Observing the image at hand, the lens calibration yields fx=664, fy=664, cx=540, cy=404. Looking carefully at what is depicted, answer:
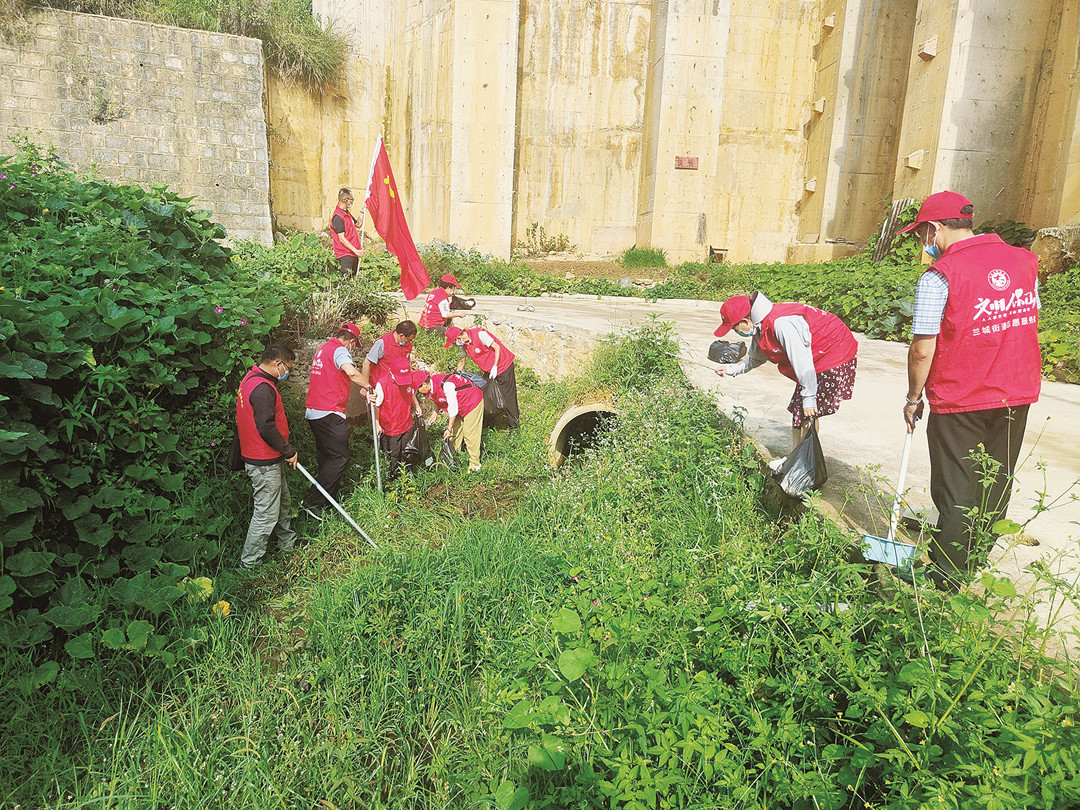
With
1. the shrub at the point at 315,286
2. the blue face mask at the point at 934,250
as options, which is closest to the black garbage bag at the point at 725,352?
the blue face mask at the point at 934,250

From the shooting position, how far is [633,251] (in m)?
15.8

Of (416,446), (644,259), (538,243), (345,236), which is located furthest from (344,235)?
(538,243)

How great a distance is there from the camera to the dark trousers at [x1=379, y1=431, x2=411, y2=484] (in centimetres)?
644

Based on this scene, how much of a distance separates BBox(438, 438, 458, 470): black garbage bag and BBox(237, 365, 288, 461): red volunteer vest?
7.33 ft

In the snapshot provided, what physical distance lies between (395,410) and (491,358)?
1281mm

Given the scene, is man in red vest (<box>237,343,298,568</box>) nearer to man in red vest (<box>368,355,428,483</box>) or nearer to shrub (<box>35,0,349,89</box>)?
man in red vest (<box>368,355,428,483</box>)

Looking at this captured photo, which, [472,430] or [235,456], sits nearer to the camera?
[235,456]

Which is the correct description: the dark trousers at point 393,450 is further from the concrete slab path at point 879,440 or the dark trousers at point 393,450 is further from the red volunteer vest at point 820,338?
the red volunteer vest at point 820,338

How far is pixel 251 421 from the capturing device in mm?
4891

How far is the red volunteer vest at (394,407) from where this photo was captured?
20.7 ft

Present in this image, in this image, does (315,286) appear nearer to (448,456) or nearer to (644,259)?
(448,456)

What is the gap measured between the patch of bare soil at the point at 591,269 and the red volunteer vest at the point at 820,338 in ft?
34.6

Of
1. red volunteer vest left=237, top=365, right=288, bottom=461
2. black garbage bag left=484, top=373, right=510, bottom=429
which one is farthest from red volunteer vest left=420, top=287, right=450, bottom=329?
red volunteer vest left=237, top=365, right=288, bottom=461

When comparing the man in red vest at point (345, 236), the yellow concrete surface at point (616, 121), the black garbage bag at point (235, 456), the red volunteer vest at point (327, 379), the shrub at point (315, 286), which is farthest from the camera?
the yellow concrete surface at point (616, 121)
